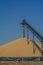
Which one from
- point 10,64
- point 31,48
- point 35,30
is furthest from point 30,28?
point 10,64

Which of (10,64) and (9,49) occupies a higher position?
(9,49)

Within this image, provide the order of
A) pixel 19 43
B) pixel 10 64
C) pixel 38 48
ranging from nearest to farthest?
pixel 10 64, pixel 38 48, pixel 19 43

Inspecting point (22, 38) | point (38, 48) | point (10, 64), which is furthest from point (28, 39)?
point (10, 64)

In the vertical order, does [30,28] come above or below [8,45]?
above

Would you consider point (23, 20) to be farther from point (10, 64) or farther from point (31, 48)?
point (10, 64)

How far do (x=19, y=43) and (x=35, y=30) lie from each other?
15.9 feet

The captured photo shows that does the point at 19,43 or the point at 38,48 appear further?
the point at 19,43

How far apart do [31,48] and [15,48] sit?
3098 millimetres

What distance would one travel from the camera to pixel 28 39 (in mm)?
40781

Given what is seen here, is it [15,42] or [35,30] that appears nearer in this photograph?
[35,30]

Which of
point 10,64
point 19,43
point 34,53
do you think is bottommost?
point 10,64

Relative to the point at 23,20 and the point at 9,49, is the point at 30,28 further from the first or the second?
the point at 9,49

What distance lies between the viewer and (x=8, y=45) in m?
40.6

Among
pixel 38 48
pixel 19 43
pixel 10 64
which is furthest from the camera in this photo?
pixel 19 43
